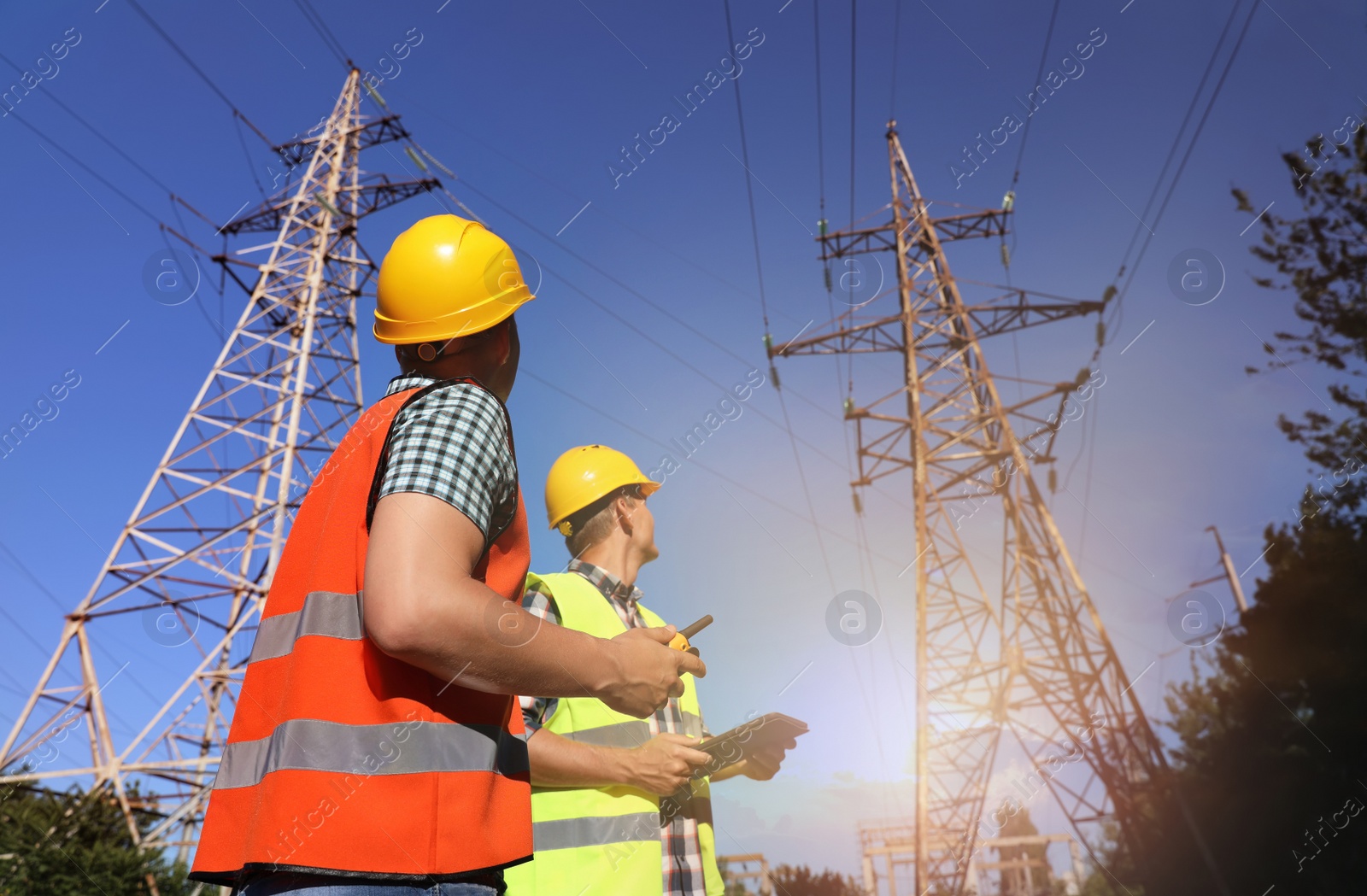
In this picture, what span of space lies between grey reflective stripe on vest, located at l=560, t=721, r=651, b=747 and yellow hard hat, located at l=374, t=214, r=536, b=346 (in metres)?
1.53

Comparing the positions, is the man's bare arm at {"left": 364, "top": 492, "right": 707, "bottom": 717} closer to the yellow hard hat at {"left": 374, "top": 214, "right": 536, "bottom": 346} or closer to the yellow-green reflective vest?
the yellow hard hat at {"left": 374, "top": 214, "right": 536, "bottom": 346}

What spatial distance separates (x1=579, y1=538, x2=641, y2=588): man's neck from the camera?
3338mm

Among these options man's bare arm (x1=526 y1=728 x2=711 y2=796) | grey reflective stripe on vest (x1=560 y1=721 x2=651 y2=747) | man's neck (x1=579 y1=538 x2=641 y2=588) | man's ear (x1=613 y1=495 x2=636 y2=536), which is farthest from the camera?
man's ear (x1=613 y1=495 x2=636 y2=536)

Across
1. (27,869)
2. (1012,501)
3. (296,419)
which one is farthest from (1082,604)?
(27,869)

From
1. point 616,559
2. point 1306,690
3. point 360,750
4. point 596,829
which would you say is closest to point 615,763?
point 596,829

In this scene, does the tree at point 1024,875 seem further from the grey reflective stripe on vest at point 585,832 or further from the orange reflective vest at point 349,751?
the orange reflective vest at point 349,751

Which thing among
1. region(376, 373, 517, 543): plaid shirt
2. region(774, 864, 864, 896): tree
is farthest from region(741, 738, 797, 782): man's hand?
region(774, 864, 864, 896): tree

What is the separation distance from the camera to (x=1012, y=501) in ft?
38.6

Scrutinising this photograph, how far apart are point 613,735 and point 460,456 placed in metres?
1.65

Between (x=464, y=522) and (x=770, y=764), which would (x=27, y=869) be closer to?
(x=770, y=764)

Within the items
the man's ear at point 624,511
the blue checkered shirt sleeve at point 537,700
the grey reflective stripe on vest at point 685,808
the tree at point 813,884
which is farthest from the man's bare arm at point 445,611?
the tree at point 813,884

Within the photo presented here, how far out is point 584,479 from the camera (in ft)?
11.8

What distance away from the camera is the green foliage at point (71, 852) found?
23.3ft

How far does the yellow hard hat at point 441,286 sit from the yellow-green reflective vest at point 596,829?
1.10m
